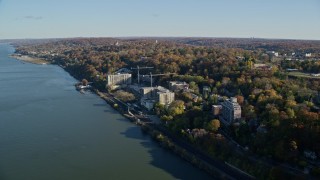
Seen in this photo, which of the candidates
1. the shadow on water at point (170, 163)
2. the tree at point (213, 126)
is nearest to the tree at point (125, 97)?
the shadow on water at point (170, 163)

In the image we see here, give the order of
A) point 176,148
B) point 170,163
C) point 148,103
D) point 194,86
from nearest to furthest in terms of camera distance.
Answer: point 170,163 → point 176,148 → point 148,103 → point 194,86

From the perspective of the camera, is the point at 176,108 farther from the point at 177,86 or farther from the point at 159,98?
the point at 177,86

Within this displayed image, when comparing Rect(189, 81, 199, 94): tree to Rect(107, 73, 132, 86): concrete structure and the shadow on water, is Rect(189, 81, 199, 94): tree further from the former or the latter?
the shadow on water

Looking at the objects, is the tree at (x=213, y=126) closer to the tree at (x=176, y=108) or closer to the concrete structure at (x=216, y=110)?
the concrete structure at (x=216, y=110)

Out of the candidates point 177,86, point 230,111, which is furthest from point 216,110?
point 177,86

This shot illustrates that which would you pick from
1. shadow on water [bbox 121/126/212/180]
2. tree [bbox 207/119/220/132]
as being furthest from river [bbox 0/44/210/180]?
tree [bbox 207/119/220/132]

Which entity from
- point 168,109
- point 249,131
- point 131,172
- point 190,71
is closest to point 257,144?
point 249,131
